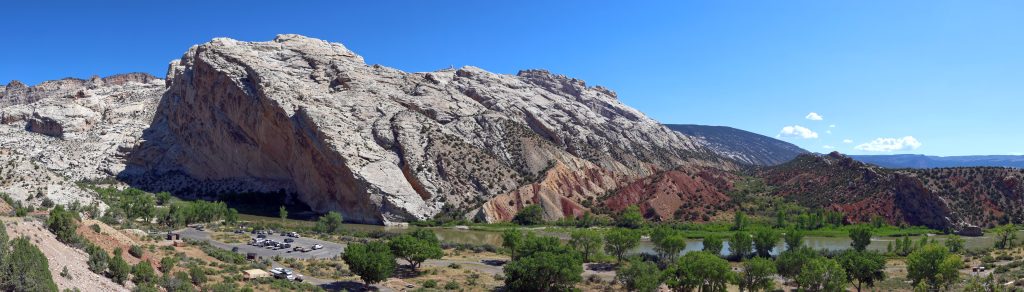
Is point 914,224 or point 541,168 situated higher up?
point 541,168

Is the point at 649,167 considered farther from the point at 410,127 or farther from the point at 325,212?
the point at 325,212

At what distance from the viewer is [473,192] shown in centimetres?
10394

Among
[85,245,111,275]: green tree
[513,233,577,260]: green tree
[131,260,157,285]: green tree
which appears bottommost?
[513,233,577,260]: green tree

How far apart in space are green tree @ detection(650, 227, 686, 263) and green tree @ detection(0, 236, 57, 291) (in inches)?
1911

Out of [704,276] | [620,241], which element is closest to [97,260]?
[704,276]

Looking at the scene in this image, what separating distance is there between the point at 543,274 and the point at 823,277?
20011 mm

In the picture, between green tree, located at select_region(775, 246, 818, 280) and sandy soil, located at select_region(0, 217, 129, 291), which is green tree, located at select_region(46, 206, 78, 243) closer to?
sandy soil, located at select_region(0, 217, 129, 291)

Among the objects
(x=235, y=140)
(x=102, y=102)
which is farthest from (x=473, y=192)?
(x=102, y=102)

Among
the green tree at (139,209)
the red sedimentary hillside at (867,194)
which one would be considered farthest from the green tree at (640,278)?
the red sedimentary hillside at (867,194)

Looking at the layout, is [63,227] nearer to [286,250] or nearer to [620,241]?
[286,250]

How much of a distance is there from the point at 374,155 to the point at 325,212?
12912 millimetres

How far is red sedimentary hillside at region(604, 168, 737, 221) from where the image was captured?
101062 millimetres

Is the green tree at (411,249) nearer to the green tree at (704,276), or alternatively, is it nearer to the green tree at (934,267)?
the green tree at (704,276)

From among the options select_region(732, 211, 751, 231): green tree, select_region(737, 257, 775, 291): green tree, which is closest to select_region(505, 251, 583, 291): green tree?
select_region(737, 257, 775, 291): green tree
